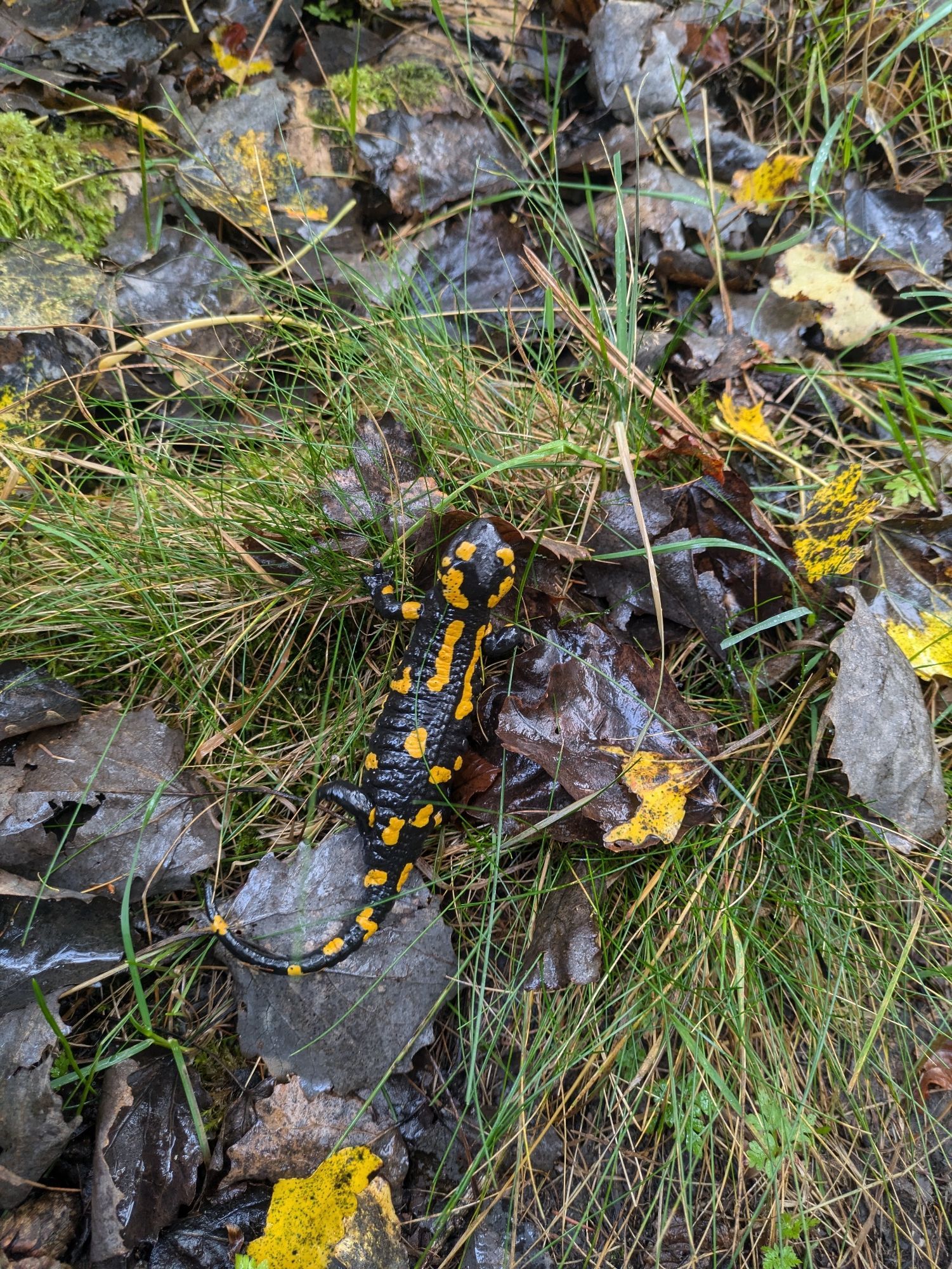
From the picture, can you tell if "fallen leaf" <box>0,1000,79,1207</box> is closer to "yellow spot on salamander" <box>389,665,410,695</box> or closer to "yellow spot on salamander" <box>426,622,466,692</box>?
"yellow spot on salamander" <box>389,665,410,695</box>

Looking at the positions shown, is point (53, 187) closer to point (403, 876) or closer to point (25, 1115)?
point (403, 876)

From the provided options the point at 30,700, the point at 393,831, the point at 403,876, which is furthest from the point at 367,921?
the point at 30,700

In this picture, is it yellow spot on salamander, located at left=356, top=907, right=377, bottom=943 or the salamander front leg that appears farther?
the salamander front leg

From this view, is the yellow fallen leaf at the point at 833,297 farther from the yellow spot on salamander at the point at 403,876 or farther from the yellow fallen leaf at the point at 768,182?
the yellow spot on salamander at the point at 403,876

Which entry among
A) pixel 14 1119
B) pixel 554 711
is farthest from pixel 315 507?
pixel 14 1119

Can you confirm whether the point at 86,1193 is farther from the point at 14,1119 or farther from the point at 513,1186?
the point at 513,1186

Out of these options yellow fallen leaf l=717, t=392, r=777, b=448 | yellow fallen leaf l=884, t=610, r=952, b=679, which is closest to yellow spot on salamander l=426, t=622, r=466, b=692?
yellow fallen leaf l=717, t=392, r=777, b=448
